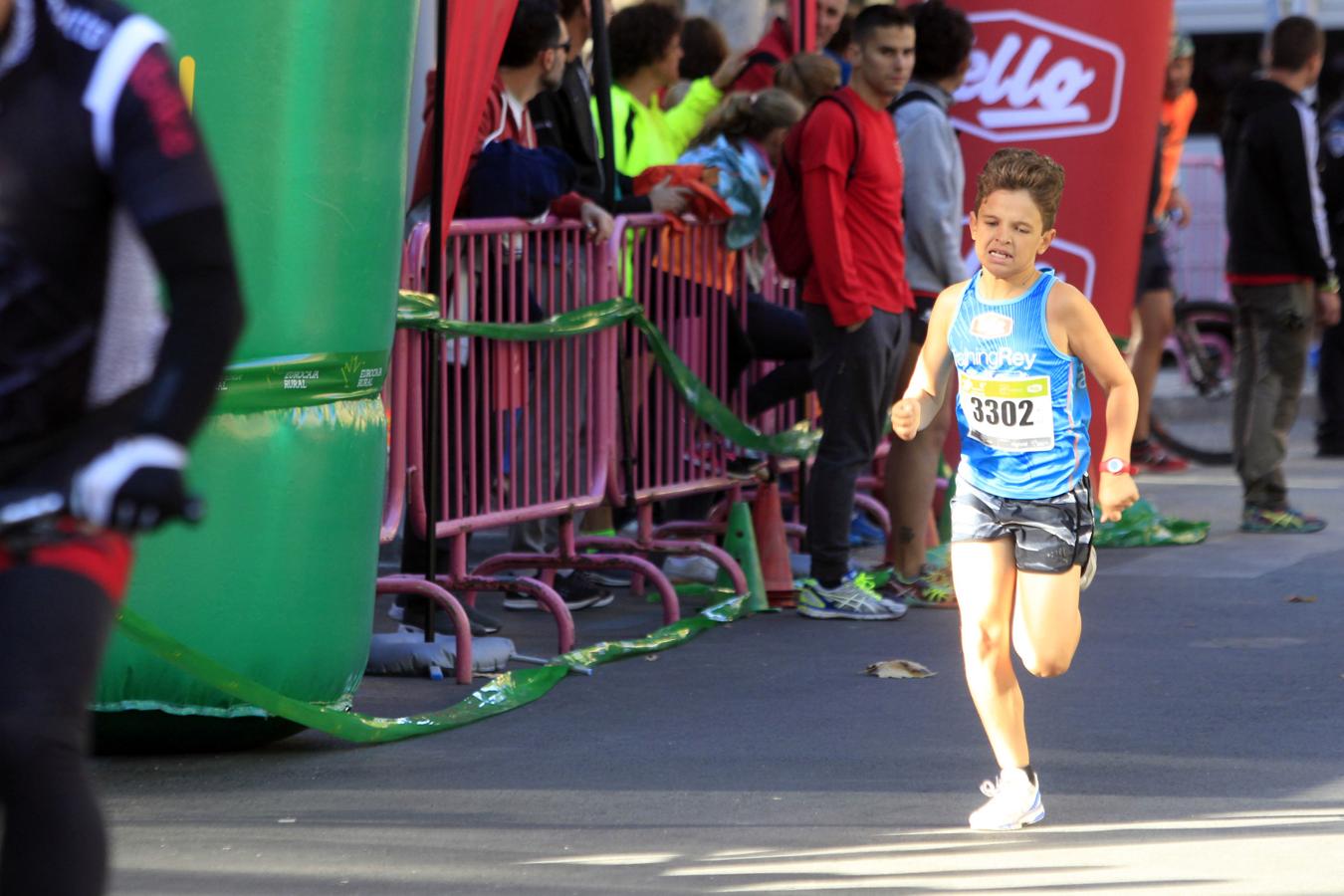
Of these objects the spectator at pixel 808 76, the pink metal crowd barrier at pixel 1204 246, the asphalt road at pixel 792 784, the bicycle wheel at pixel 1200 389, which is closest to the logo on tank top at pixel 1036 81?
the spectator at pixel 808 76

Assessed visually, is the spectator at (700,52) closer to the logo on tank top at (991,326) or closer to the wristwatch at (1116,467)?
the logo on tank top at (991,326)

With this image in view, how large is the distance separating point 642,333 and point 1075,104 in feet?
7.76

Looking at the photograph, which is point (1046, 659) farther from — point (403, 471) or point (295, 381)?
point (403, 471)

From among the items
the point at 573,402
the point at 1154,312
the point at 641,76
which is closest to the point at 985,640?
the point at 573,402

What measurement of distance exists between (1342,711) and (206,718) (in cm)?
314

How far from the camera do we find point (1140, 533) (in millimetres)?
9805

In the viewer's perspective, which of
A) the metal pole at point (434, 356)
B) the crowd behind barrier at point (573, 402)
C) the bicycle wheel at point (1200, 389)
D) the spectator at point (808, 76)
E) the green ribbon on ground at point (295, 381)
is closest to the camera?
the green ribbon on ground at point (295, 381)

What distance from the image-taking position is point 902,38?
782 centimetres

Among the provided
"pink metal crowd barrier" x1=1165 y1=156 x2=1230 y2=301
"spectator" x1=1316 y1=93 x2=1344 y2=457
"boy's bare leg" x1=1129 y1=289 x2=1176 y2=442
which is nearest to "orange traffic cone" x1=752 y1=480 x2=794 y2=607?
"boy's bare leg" x1=1129 y1=289 x2=1176 y2=442

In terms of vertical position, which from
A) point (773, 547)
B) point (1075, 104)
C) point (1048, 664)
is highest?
point (1075, 104)

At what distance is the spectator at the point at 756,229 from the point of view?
873 centimetres

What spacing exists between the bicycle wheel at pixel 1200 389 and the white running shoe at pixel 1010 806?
8287 mm

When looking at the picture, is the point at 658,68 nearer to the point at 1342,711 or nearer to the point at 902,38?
the point at 902,38

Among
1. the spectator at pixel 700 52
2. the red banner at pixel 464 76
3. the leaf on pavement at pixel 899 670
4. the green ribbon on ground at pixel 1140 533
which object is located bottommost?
the green ribbon on ground at pixel 1140 533
